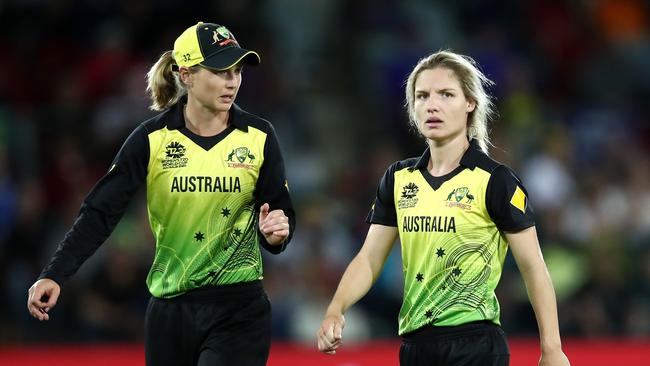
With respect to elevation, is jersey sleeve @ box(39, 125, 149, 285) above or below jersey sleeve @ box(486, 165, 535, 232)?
below

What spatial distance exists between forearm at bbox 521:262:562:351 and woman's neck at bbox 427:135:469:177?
0.49 m

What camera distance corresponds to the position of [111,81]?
10.8 metres

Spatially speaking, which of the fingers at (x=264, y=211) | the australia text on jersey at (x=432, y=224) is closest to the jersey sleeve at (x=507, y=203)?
the australia text on jersey at (x=432, y=224)

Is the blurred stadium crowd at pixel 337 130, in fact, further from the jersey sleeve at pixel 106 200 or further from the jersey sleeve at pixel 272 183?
the jersey sleeve at pixel 272 183

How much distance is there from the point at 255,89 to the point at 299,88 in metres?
1.04

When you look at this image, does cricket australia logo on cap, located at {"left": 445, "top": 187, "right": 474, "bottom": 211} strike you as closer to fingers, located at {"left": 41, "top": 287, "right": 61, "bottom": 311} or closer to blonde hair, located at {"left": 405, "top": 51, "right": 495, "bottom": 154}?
blonde hair, located at {"left": 405, "top": 51, "right": 495, "bottom": 154}

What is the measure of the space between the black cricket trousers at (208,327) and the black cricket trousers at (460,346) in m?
0.70

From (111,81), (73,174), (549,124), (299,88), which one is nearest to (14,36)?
(111,81)

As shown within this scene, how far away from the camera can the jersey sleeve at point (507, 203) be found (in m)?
4.44

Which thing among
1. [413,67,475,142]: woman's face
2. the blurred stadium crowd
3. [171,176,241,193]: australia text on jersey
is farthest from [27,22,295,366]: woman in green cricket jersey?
the blurred stadium crowd

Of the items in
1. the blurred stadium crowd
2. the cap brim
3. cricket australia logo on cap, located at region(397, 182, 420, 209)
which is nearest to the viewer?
cricket australia logo on cap, located at region(397, 182, 420, 209)

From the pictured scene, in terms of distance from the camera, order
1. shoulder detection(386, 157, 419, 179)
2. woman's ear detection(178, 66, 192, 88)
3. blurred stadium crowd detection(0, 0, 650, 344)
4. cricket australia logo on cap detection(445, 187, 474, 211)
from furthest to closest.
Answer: blurred stadium crowd detection(0, 0, 650, 344)
woman's ear detection(178, 66, 192, 88)
shoulder detection(386, 157, 419, 179)
cricket australia logo on cap detection(445, 187, 474, 211)

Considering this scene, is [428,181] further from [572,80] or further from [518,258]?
[572,80]

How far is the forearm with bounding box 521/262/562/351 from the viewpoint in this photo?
4387 millimetres
